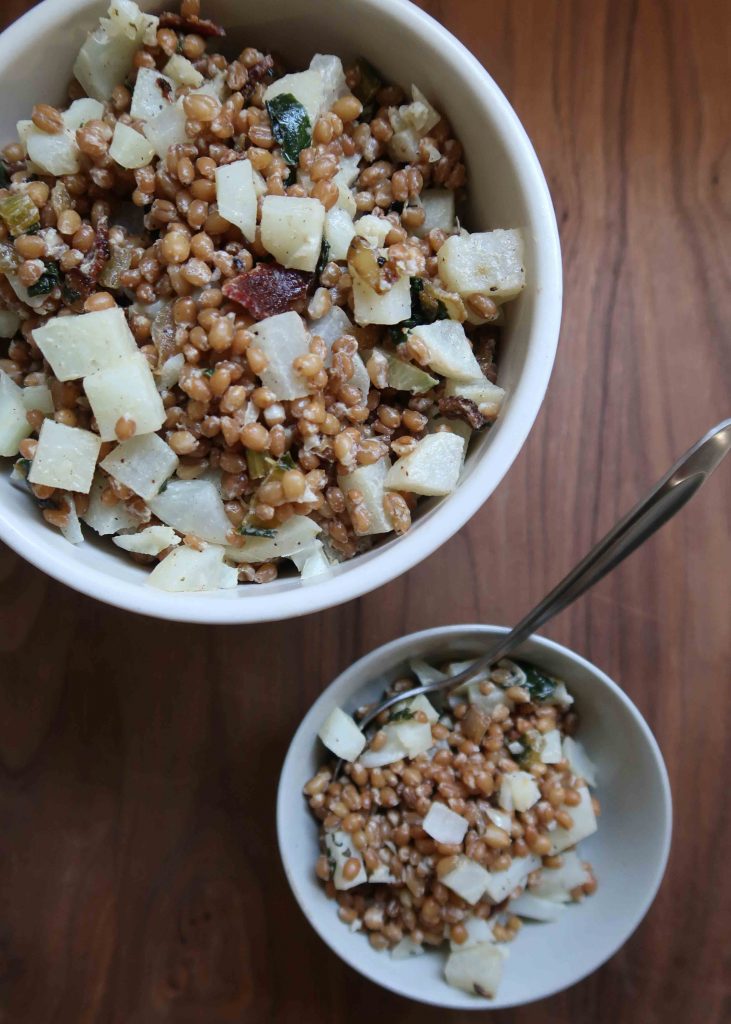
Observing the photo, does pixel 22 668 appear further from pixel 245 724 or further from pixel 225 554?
pixel 225 554

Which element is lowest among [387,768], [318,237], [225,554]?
[387,768]

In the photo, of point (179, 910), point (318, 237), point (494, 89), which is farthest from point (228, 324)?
point (179, 910)

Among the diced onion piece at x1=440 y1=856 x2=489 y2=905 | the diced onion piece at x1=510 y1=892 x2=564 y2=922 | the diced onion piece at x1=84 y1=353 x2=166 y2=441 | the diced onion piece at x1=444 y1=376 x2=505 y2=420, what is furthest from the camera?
the diced onion piece at x1=510 y1=892 x2=564 y2=922

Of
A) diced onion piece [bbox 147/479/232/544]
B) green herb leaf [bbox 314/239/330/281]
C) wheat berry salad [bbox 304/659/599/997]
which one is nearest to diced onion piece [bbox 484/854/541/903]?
wheat berry salad [bbox 304/659/599/997]

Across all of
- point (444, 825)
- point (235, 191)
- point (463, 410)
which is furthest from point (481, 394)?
point (444, 825)

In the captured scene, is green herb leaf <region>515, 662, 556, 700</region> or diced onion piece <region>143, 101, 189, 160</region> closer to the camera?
diced onion piece <region>143, 101, 189, 160</region>

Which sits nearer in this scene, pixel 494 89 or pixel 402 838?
pixel 494 89

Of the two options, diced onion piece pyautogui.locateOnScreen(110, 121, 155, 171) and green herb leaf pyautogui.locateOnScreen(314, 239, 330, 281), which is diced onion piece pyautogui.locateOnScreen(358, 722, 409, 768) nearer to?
green herb leaf pyautogui.locateOnScreen(314, 239, 330, 281)

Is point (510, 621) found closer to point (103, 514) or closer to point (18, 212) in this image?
point (103, 514)
